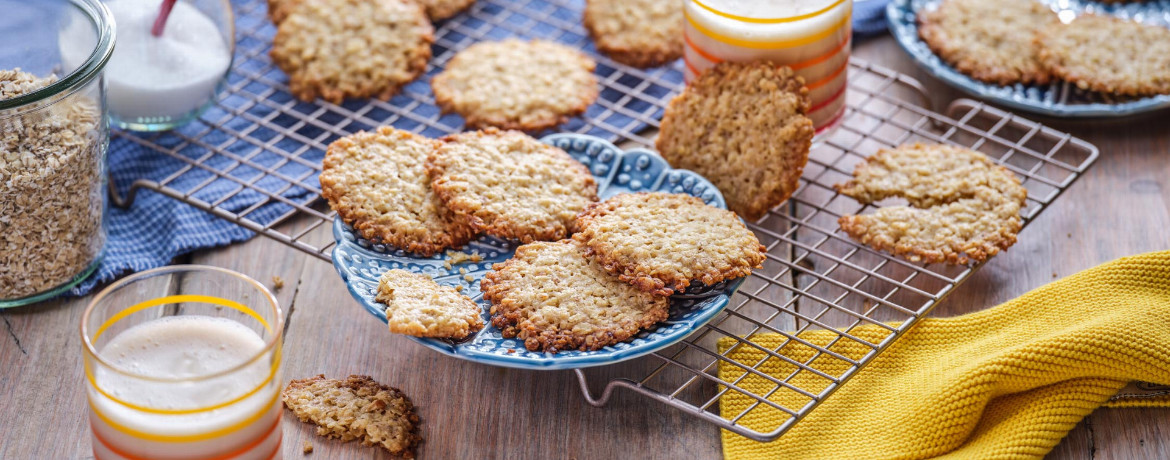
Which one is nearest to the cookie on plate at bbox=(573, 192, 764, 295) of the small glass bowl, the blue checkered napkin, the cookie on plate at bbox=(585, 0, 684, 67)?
A: the blue checkered napkin

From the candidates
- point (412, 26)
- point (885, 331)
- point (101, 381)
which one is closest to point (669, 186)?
point (885, 331)

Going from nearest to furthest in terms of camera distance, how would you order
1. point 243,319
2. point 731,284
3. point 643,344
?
point 243,319 → point 643,344 → point 731,284

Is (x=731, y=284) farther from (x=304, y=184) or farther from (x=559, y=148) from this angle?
(x=304, y=184)

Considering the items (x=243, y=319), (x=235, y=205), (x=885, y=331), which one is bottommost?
(x=235, y=205)

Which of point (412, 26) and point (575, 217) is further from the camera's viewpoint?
point (412, 26)

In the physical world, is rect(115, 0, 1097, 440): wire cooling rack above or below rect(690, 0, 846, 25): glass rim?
below

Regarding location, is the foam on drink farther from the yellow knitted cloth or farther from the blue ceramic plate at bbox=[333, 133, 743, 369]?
the yellow knitted cloth

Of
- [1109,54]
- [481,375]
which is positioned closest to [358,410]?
[481,375]
